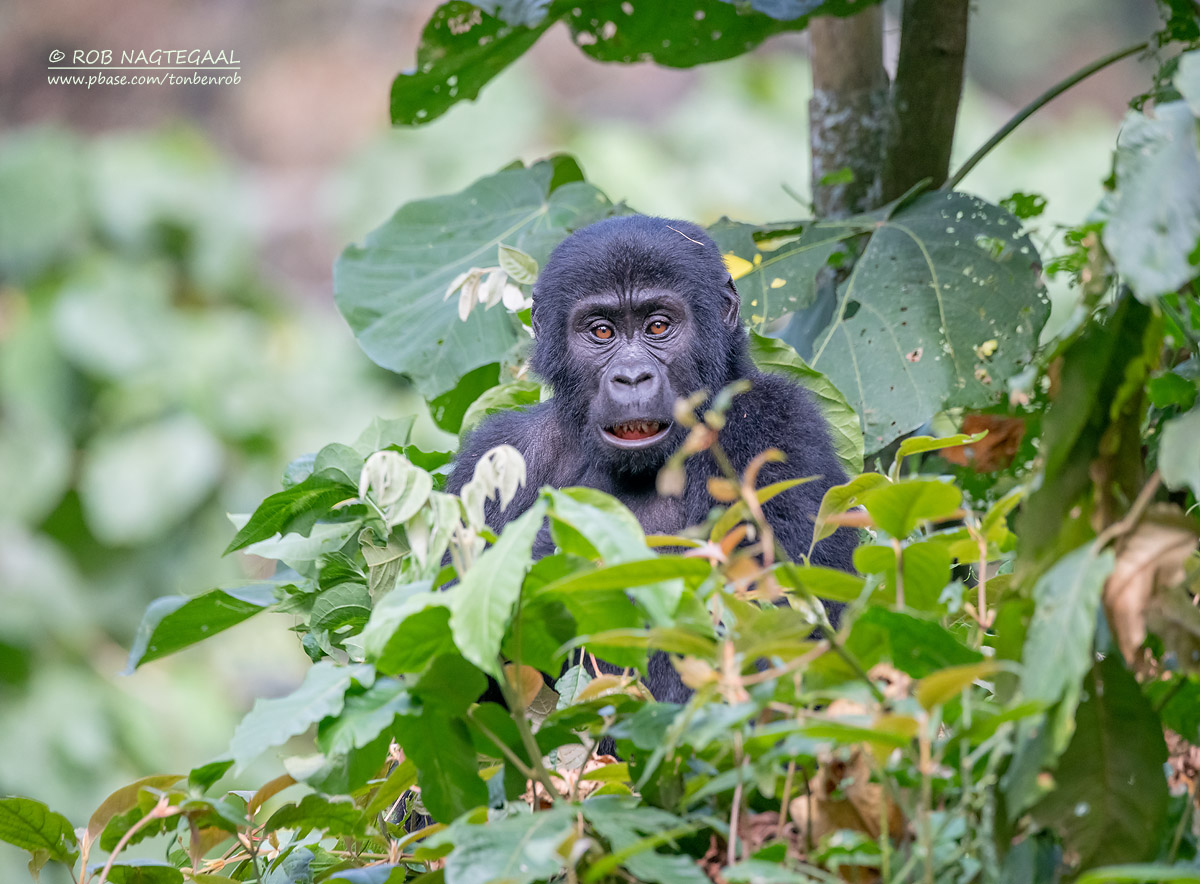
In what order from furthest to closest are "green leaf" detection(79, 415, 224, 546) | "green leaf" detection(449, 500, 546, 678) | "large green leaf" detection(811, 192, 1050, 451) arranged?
"green leaf" detection(79, 415, 224, 546) < "large green leaf" detection(811, 192, 1050, 451) < "green leaf" detection(449, 500, 546, 678)

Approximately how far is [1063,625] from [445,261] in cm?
252

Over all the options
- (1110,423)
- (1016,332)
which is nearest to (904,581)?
(1110,423)

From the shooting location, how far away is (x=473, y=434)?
279cm

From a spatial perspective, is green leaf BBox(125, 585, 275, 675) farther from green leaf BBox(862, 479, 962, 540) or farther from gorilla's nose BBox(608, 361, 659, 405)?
green leaf BBox(862, 479, 962, 540)

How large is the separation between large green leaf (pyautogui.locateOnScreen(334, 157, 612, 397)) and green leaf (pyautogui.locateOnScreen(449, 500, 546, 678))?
1998 millimetres

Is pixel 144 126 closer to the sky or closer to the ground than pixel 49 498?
closer to the sky

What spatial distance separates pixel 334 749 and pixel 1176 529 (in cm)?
83

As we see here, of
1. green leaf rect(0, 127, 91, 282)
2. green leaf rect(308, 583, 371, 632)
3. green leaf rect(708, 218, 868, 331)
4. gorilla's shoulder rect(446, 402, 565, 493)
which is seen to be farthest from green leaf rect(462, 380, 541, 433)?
green leaf rect(0, 127, 91, 282)

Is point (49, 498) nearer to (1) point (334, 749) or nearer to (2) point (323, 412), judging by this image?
(2) point (323, 412)

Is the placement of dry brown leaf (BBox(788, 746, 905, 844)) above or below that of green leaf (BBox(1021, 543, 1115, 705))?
below

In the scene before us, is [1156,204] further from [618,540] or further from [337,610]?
[337,610]

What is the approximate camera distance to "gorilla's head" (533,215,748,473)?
260 centimetres

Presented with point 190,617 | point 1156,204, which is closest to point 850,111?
point 190,617

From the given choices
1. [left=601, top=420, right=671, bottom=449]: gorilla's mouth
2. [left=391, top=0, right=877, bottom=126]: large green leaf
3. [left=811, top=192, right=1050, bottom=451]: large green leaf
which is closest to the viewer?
[left=601, top=420, right=671, bottom=449]: gorilla's mouth
